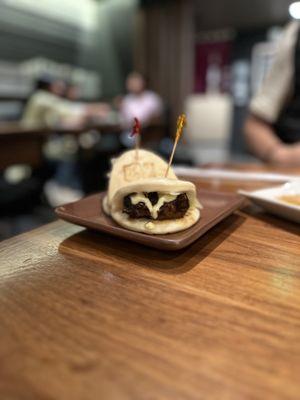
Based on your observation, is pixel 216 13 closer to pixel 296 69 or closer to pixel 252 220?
pixel 296 69

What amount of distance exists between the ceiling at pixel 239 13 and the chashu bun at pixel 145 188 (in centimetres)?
871

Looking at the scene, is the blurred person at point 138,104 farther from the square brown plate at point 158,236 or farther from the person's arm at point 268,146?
the square brown plate at point 158,236

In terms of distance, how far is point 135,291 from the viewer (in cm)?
58

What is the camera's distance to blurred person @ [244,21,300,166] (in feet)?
6.34

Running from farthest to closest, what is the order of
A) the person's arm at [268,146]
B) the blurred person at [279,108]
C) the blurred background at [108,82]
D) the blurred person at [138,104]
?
the blurred person at [138,104] < the blurred background at [108,82] < the blurred person at [279,108] < the person's arm at [268,146]

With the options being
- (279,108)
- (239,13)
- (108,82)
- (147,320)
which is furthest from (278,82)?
(239,13)

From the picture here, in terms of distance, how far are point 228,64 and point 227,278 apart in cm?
1195

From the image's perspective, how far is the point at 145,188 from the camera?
0.73 metres

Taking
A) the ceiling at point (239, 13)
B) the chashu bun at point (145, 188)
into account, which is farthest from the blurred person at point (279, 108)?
the ceiling at point (239, 13)

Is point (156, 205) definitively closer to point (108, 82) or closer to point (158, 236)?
point (158, 236)

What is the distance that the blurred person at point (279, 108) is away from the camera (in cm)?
193

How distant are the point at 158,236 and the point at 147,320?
0.23 meters

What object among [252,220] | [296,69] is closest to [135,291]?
[252,220]

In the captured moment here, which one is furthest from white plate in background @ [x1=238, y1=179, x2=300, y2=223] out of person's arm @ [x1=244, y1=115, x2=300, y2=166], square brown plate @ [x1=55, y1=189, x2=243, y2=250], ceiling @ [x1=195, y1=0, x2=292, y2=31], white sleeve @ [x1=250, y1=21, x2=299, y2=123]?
ceiling @ [x1=195, y1=0, x2=292, y2=31]
